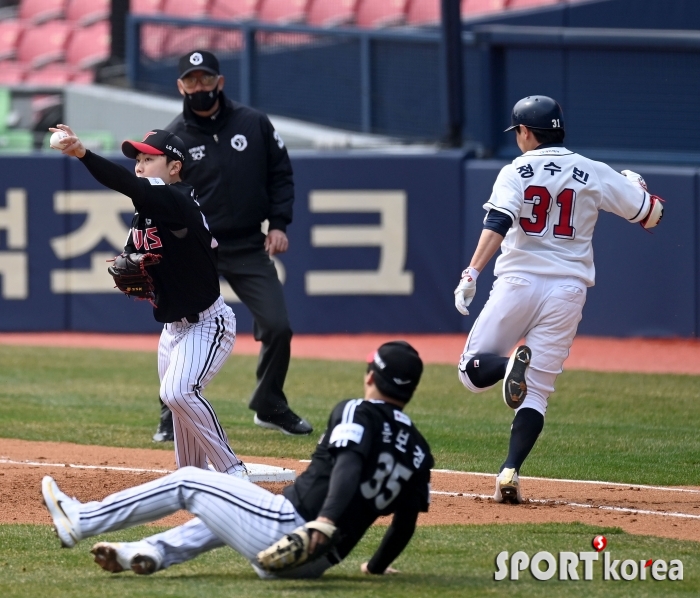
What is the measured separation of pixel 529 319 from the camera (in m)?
5.75

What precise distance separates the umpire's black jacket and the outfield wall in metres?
4.35

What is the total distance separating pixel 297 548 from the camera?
379 cm

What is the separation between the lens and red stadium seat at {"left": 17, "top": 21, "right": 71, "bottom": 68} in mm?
18547

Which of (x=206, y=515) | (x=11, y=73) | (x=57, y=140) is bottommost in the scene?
(x=11, y=73)

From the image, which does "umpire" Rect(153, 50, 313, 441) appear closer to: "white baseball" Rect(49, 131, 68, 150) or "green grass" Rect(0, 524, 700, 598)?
"green grass" Rect(0, 524, 700, 598)

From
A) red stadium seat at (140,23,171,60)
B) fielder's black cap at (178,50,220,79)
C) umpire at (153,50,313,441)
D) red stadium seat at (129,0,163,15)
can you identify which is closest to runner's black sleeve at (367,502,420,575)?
umpire at (153,50,313,441)

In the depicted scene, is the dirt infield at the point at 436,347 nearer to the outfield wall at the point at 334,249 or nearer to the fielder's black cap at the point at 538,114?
the outfield wall at the point at 334,249

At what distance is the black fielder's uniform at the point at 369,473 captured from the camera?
3.92m

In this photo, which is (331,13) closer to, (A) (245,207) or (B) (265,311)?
(A) (245,207)

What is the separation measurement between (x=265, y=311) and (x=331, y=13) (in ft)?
32.5

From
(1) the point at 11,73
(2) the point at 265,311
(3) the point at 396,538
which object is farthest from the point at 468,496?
(1) the point at 11,73

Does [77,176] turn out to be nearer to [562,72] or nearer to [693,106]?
[562,72]

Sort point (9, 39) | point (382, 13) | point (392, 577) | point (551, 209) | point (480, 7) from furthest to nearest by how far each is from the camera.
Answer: point (9, 39)
point (480, 7)
point (382, 13)
point (551, 209)
point (392, 577)

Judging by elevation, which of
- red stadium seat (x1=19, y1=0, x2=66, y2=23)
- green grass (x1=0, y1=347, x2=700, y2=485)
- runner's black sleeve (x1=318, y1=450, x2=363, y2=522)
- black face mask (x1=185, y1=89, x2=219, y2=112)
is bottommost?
green grass (x1=0, y1=347, x2=700, y2=485)
